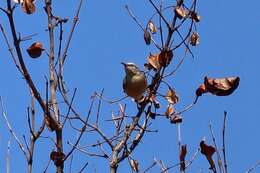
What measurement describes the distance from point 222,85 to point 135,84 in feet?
6.62

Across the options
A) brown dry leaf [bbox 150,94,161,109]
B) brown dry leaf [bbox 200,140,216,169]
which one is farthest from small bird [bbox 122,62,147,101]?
brown dry leaf [bbox 200,140,216,169]

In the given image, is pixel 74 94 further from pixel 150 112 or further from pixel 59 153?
pixel 150 112

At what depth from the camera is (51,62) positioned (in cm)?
326

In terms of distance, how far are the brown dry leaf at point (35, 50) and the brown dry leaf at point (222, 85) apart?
3.41ft

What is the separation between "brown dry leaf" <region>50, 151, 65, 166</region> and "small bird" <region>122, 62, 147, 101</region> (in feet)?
4.61

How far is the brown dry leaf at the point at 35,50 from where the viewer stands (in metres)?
3.48

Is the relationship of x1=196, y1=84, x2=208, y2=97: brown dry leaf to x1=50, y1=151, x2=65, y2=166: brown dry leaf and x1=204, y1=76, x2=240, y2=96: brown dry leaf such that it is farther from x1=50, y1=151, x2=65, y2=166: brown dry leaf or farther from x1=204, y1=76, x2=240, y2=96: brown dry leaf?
x1=50, y1=151, x2=65, y2=166: brown dry leaf

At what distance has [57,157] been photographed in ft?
9.90

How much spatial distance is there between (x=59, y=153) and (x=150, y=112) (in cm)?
88

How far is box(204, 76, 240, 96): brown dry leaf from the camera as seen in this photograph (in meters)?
2.99

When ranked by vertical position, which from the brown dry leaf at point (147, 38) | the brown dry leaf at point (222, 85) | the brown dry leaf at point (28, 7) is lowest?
the brown dry leaf at point (222, 85)

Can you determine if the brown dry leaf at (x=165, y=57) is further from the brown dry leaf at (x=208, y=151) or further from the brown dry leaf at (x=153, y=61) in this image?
the brown dry leaf at (x=208, y=151)

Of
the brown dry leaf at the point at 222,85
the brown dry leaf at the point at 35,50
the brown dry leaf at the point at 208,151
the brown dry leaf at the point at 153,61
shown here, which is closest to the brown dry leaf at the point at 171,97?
the brown dry leaf at the point at 153,61

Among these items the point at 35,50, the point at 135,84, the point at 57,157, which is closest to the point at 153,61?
the point at 35,50
